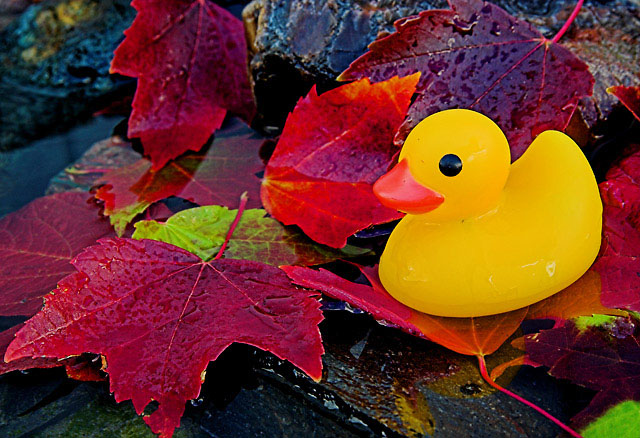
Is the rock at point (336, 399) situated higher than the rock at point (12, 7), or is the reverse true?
the rock at point (12, 7)

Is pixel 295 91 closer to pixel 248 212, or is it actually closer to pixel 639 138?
pixel 248 212

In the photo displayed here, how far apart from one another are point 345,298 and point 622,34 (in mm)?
975

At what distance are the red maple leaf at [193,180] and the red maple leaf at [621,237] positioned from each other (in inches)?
27.4

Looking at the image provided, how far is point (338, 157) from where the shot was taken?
3.78 ft

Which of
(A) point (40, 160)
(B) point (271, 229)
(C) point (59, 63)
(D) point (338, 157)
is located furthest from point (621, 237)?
(C) point (59, 63)

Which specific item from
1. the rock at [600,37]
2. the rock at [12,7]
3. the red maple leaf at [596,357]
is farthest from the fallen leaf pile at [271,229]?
the rock at [12,7]

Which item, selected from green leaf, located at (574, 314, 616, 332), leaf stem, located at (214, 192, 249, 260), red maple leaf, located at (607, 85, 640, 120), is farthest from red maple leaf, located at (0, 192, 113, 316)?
red maple leaf, located at (607, 85, 640, 120)

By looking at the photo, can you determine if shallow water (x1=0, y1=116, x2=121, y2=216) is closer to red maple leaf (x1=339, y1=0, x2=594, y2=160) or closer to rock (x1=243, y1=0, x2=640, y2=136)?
rock (x1=243, y1=0, x2=640, y2=136)

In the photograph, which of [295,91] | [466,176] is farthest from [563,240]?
[295,91]

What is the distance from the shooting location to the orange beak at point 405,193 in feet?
2.76

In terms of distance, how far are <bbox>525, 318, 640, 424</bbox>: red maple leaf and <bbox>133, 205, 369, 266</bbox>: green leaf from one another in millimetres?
387

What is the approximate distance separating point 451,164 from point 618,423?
42 cm

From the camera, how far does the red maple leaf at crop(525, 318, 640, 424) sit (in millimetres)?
817

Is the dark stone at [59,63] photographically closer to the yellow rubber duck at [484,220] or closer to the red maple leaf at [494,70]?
the red maple leaf at [494,70]
